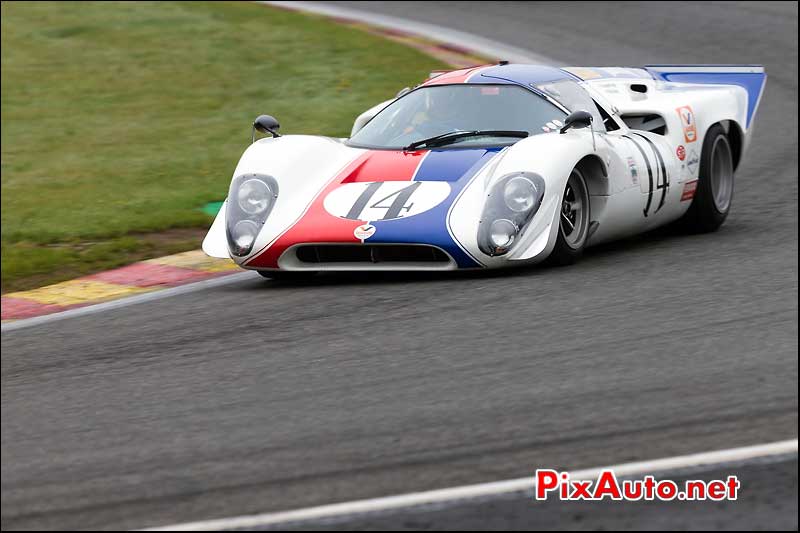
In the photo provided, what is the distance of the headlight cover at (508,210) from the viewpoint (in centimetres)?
628

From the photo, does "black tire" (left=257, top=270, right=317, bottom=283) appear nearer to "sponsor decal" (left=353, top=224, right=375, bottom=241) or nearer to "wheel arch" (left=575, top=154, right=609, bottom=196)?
"sponsor decal" (left=353, top=224, right=375, bottom=241)

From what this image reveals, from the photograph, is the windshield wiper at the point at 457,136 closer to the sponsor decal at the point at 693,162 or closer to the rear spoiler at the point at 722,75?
the sponsor decal at the point at 693,162

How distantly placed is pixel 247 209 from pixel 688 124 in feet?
9.36

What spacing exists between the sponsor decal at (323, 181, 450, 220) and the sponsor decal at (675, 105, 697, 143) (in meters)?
2.04

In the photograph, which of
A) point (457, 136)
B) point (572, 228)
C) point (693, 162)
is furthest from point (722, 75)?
point (572, 228)

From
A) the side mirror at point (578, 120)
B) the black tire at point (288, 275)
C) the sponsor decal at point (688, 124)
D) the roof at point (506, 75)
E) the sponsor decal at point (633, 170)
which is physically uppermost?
the roof at point (506, 75)

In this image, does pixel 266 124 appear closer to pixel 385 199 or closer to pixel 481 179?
pixel 385 199

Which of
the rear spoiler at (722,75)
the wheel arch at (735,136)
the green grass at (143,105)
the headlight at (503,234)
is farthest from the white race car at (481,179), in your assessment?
the green grass at (143,105)

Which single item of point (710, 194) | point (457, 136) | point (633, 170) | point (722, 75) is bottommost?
point (710, 194)

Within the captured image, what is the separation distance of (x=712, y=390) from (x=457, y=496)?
1194 mm

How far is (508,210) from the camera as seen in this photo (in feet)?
20.7

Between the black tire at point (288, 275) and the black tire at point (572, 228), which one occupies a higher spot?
the black tire at point (572, 228)

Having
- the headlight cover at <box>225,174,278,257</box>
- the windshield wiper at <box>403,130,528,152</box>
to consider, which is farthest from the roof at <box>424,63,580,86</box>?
the headlight cover at <box>225,174,278,257</box>

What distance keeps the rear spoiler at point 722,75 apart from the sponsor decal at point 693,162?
1103mm
